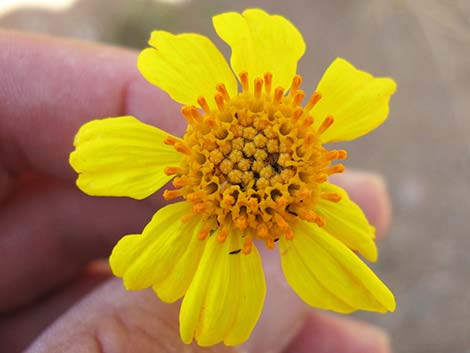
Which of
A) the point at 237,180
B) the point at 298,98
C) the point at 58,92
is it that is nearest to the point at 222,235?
the point at 237,180

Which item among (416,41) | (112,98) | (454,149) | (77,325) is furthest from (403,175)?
(77,325)

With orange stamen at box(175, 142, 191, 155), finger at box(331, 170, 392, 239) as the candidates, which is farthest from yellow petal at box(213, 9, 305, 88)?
finger at box(331, 170, 392, 239)

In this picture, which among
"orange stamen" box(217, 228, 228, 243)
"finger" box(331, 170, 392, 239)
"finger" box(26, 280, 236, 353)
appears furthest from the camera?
"finger" box(331, 170, 392, 239)

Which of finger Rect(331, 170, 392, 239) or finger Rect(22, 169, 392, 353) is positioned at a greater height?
finger Rect(331, 170, 392, 239)

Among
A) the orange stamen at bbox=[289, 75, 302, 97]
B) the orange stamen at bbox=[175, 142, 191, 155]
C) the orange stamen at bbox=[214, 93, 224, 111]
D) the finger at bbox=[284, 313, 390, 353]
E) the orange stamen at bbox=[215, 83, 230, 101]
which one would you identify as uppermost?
the orange stamen at bbox=[289, 75, 302, 97]

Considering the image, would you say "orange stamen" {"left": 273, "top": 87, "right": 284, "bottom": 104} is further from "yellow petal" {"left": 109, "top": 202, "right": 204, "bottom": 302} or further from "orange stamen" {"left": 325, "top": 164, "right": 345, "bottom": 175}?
"yellow petal" {"left": 109, "top": 202, "right": 204, "bottom": 302}


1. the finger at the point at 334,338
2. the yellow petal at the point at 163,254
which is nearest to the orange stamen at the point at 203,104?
the yellow petal at the point at 163,254

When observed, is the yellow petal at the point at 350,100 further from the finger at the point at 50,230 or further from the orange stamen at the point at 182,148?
the finger at the point at 50,230
